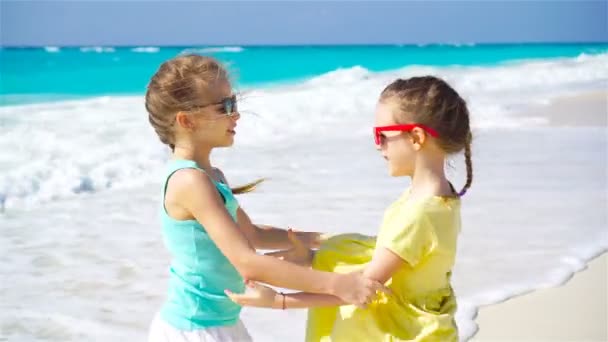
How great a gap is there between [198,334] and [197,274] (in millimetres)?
180

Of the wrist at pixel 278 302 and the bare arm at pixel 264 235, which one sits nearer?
the wrist at pixel 278 302

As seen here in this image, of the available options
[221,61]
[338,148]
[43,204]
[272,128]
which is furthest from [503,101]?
[221,61]

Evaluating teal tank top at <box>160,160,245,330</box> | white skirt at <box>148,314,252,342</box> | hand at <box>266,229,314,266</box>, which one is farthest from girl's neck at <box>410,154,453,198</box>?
white skirt at <box>148,314,252,342</box>

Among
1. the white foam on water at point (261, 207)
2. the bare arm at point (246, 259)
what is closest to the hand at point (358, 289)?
the bare arm at point (246, 259)

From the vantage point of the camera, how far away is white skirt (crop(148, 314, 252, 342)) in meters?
2.53

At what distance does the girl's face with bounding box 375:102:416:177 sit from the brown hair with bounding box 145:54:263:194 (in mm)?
503

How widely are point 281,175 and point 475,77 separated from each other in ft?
60.6

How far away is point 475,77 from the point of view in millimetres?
25312

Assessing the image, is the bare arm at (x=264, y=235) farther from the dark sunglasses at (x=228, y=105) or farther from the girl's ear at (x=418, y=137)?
the girl's ear at (x=418, y=137)

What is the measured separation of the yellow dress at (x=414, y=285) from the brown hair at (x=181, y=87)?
68 cm

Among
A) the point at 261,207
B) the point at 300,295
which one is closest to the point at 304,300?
the point at 300,295

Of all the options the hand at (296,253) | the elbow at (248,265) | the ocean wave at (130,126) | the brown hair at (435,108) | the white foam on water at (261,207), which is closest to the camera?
the elbow at (248,265)

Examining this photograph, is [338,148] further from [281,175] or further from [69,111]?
[69,111]

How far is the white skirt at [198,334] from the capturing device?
2.53m
